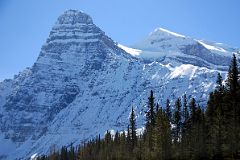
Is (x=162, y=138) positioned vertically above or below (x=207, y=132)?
below

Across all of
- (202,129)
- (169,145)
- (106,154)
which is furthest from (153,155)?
(106,154)

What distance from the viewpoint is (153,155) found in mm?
104062

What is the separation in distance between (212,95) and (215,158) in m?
28.3

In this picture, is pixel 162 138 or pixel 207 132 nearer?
pixel 162 138

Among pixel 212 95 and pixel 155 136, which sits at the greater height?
pixel 212 95

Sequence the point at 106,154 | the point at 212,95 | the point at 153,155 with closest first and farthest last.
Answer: the point at 153,155 < the point at 212,95 < the point at 106,154

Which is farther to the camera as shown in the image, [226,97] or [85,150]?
[85,150]

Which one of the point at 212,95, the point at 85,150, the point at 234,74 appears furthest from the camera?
the point at 85,150

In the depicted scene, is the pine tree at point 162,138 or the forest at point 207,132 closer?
the forest at point 207,132

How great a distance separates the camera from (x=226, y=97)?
3893 inches

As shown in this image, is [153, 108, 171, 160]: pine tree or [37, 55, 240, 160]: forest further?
[153, 108, 171, 160]: pine tree

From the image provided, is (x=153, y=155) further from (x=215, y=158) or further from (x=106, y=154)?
(x=106, y=154)

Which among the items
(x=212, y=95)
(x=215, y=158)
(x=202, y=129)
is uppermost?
(x=212, y=95)

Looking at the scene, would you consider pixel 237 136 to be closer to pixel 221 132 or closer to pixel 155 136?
pixel 221 132
